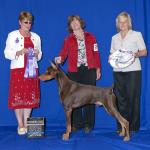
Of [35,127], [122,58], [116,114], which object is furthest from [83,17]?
[35,127]

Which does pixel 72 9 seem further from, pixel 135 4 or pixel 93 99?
pixel 93 99

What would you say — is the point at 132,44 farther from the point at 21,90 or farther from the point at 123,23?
the point at 21,90

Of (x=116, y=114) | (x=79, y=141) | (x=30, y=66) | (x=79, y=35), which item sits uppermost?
(x=79, y=35)

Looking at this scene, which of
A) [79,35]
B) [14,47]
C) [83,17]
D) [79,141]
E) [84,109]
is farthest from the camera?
[83,17]

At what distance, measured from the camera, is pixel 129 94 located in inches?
172

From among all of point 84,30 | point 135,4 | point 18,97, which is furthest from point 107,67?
point 18,97

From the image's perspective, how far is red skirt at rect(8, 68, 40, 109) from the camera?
4285 mm

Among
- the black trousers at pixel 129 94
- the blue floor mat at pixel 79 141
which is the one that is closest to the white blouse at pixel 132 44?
the black trousers at pixel 129 94

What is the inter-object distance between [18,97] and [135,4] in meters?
2.07

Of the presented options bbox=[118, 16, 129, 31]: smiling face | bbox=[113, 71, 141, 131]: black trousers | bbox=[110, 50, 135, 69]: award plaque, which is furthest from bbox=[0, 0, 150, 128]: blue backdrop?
bbox=[110, 50, 135, 69]: award plaque

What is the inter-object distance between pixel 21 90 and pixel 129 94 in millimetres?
1389

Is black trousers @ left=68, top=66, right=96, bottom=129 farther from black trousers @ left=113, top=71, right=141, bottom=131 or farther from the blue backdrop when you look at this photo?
the blue backdrop

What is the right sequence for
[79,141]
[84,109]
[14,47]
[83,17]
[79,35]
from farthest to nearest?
[83,17] → [84,109] → [79,35] → [14,47] → [79,141]

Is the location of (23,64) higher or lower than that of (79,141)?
higher
